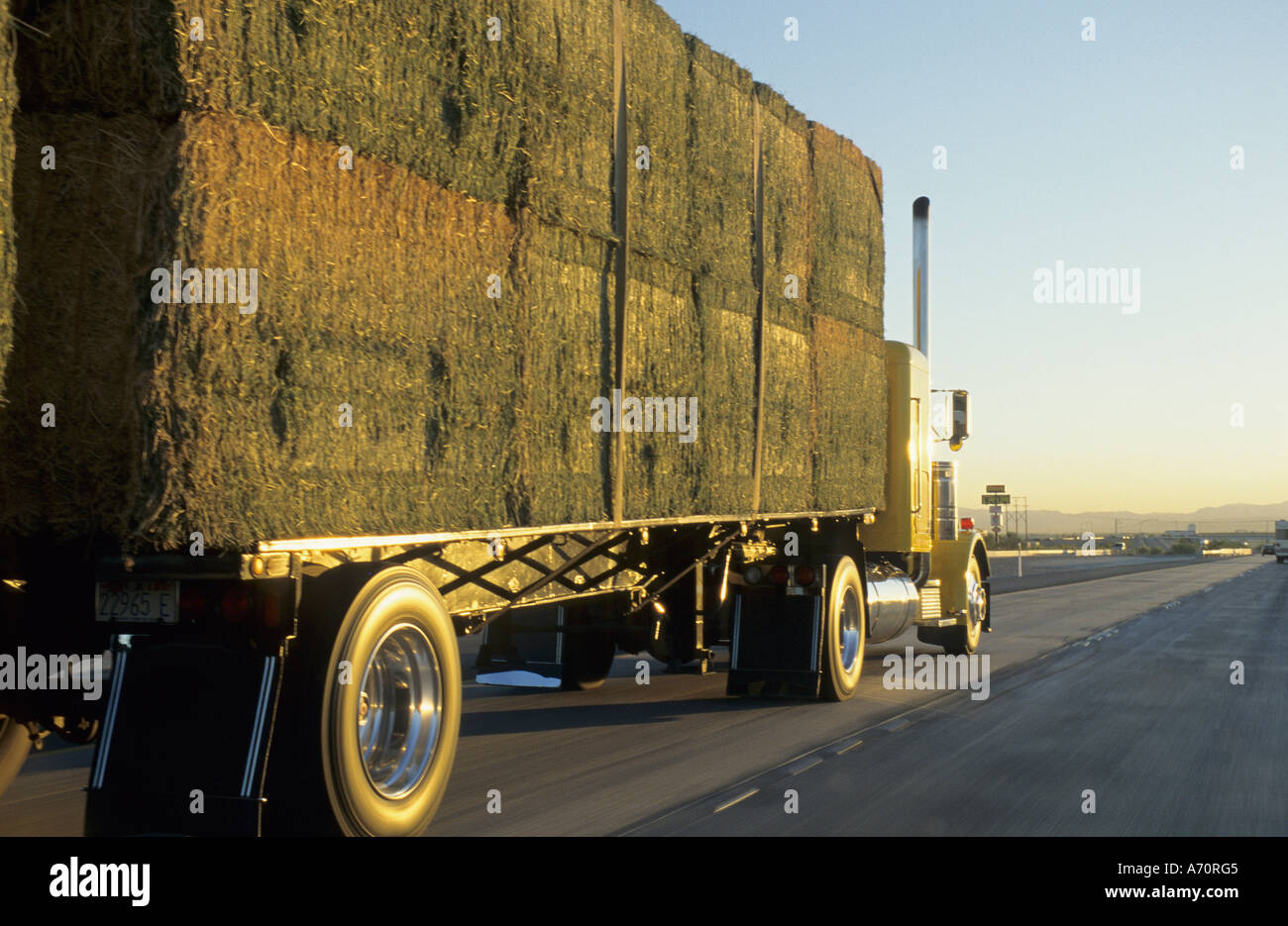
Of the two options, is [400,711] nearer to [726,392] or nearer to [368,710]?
[368,710]

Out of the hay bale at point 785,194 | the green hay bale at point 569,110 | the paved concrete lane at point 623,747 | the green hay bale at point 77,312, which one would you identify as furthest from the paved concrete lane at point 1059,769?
the hay bale at point 785,194

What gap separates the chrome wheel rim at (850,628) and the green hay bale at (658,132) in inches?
176

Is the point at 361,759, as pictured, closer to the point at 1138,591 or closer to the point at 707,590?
the point at 707,590

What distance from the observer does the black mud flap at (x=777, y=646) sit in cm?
1144

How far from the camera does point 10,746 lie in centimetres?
659

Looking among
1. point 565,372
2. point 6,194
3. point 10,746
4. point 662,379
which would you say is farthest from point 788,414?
point 6,194

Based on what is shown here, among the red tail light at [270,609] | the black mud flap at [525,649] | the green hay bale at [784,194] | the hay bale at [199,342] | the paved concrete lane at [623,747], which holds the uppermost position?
the green hay bale at [784,194]

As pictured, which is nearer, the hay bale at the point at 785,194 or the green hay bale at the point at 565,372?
the green hay bale at the point at 565,372

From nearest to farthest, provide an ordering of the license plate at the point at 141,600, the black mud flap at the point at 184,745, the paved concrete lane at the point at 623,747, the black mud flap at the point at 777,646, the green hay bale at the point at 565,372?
the black mud flap at the point at 184,745, the license plate at the point at 141,600, the paved concrete lane at the point at 623,747, the green hay bale at the point at 565,372, the black mud flap at the point at 777,646

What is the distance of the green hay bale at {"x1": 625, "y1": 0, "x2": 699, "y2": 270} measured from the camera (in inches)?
331

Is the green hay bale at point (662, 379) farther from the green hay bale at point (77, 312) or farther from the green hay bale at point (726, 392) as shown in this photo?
the green hay bale at point (77, 312)

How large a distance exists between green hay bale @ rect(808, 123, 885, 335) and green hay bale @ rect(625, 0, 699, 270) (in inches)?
108

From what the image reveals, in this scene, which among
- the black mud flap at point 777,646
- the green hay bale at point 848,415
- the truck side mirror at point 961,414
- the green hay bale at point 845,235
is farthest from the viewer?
the truck side mirror at point 961,414

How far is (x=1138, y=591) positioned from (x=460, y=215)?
32.7m
